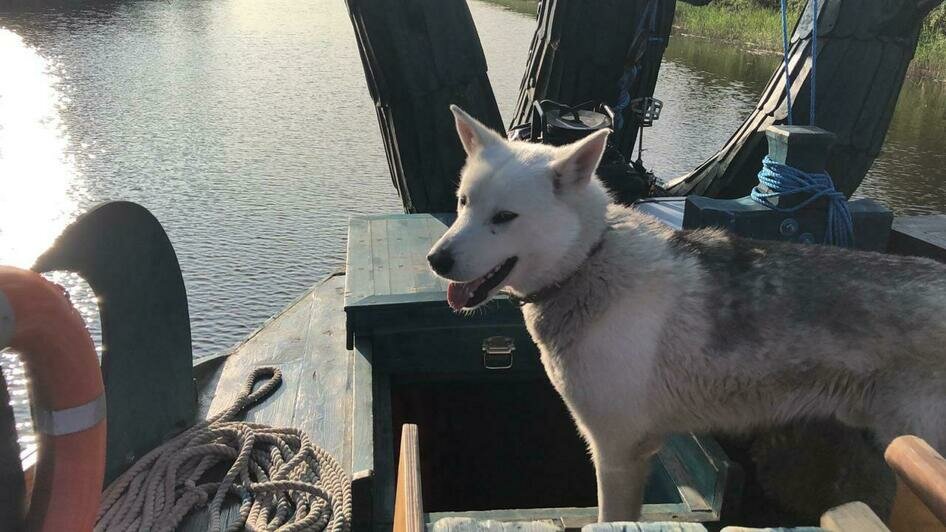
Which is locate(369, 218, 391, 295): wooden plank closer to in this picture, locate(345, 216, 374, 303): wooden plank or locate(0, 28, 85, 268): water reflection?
locate(345, 216, 374, 303): wooden plank

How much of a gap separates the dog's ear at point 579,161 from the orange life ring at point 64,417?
5.98 feet

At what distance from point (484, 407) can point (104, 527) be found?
238 cm

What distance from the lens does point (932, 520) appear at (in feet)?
4.78

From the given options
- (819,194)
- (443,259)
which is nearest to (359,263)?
(443,259)

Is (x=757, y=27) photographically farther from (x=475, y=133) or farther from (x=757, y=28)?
(x=475, y=133)

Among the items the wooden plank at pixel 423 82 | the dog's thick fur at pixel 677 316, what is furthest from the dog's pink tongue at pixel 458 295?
the wooden plank at pixel 423 82

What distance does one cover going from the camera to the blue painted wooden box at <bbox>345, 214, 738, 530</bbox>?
3322 mm

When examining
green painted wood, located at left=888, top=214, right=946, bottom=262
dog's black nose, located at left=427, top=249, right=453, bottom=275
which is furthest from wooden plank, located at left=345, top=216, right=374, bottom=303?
green painted wood, located at left=888, top=214, right=946, bottom=262

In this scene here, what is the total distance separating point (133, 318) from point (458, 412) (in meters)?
2.14

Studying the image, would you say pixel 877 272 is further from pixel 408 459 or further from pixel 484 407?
pixel 484 407

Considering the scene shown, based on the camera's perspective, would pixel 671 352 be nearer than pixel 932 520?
No

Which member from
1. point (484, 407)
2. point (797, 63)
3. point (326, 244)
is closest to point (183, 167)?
point (326, 244)

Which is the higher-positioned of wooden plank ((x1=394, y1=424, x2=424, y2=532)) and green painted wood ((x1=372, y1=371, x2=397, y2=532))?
wooden plank ((x1=394, y1=424, x2=424, y2=532))

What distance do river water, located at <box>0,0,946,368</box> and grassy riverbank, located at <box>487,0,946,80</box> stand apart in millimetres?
1286
